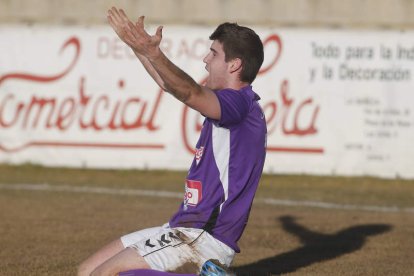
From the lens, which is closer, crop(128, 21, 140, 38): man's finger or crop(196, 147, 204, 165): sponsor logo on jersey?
crop(128, 21, 140, 38): man's finger

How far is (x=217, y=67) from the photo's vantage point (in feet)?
21.4

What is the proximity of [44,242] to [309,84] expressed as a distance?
8203 mm

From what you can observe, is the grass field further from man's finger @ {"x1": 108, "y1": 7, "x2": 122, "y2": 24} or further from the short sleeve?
man's finger @ {"x1": 108, "y1": 7, "x2": 122, "y2": 24}

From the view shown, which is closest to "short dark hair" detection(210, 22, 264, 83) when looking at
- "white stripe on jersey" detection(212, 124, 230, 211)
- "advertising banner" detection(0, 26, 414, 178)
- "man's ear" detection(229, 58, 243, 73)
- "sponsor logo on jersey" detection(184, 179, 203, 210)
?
"man's ear" detection(229, 58, 243, 73)

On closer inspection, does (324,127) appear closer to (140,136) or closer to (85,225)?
(140,136)

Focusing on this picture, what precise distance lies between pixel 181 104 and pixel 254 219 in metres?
5.31

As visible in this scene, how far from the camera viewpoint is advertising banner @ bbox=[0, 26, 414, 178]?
60.4ft

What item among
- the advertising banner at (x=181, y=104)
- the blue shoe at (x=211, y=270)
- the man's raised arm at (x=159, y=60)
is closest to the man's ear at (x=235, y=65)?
the man's raised arm at (x=159, y=60)

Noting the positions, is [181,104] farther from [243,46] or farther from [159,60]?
[159,60]

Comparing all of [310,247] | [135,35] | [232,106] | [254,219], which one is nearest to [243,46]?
[232,106]

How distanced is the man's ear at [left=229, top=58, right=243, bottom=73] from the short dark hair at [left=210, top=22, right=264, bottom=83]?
0.02 metres

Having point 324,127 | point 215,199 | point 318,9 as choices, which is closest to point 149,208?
point 324,127

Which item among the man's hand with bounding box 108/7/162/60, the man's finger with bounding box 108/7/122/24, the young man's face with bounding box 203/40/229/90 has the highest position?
the man's finger with bounding box 108/7/122/24

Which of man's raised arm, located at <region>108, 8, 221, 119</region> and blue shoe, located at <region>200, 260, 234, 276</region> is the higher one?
man's raised arm, located at <region>108, 8, 221, 119</region>
